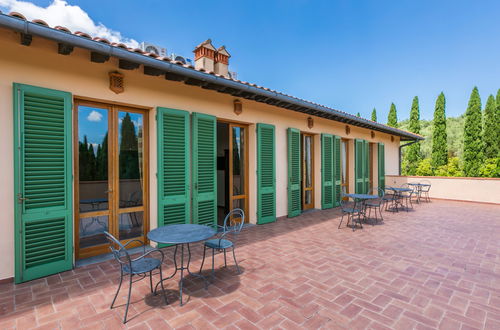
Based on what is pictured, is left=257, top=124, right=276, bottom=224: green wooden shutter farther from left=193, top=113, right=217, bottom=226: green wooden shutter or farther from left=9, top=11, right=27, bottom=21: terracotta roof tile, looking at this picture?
left=9, top=11, right=27, bottom=21: terracotta roof tile

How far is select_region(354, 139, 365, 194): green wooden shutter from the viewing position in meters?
8.55

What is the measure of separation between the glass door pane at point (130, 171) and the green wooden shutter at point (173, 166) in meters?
0.38

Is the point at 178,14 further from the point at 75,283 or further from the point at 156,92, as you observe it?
the point at 75,283

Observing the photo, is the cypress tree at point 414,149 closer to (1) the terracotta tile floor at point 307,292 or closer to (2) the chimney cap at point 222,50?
(1) the terracotta tile floor at point 307,292

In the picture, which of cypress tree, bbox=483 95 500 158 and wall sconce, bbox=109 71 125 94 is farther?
cypress tree, bbox=483 95 500 158

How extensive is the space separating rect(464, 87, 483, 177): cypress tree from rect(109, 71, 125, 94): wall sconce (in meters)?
19.0

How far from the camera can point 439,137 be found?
52.3 ft

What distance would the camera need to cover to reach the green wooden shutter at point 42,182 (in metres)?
2.78

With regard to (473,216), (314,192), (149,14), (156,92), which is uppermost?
(149,14)

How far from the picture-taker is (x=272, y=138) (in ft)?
19.0

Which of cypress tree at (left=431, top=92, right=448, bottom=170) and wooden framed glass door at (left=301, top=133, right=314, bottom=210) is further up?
cypress tree at (left=431, top=92, right=448, bottom=170)

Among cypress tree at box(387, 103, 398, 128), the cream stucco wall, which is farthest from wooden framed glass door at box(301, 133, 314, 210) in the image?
cypress tree at box(387, 103, 398, 128)

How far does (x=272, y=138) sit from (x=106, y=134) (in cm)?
354

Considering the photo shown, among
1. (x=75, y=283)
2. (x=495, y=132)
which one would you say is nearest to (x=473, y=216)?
(x=75, y=283)
